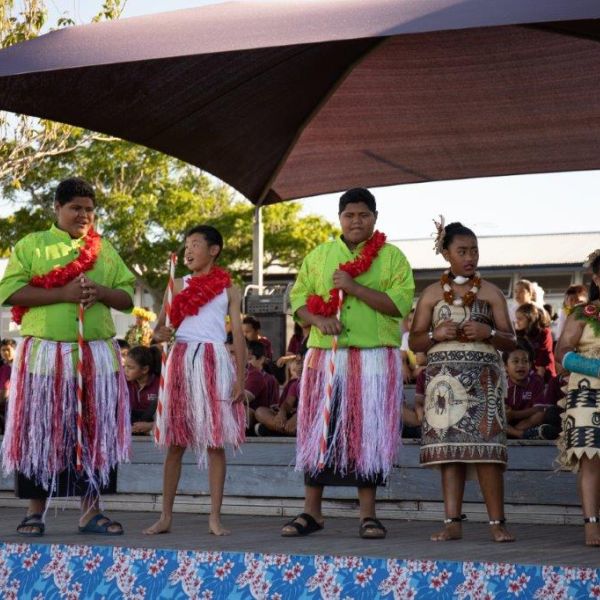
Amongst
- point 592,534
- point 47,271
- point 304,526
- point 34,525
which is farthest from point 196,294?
point 592,534

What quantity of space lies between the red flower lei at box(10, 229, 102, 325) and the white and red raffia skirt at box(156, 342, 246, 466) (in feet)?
2.05

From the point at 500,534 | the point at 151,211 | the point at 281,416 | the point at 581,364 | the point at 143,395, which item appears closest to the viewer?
the point at 581,364

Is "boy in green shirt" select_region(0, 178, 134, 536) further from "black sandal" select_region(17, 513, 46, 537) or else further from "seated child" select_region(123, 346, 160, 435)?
"seated child" select_region(123, 346, 160, 435)

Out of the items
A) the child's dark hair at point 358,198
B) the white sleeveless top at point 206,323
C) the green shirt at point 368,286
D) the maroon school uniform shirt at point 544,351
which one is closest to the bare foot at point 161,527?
the white sleeveless top at point 206,323

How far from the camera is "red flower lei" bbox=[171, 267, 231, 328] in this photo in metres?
6.30

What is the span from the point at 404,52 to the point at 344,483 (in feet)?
7.59

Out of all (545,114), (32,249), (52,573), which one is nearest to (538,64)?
(545,114)

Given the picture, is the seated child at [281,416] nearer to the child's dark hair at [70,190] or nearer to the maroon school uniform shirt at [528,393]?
the maroon school uniform shirt at [528,393]

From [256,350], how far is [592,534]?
14.4 feet

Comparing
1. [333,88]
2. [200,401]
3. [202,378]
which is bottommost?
[200,401]

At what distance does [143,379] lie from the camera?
29.6 ft

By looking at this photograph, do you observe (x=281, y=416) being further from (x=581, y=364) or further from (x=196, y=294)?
(x=581, y=364)

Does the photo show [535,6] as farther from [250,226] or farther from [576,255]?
[576,255]

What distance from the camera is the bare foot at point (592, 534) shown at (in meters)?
5.52
